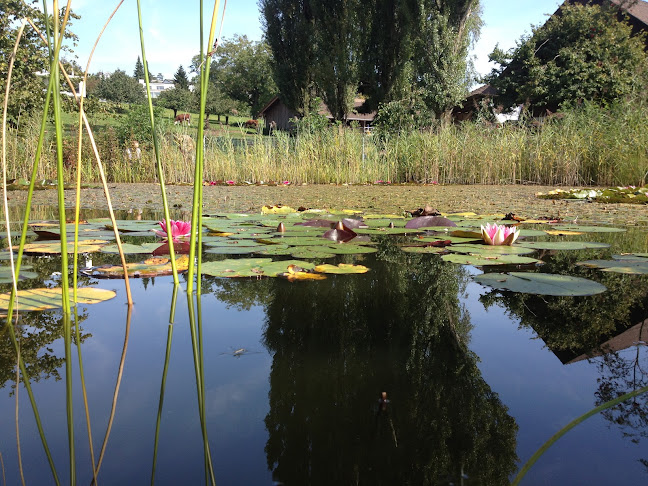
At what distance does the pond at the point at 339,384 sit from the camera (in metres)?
0.46

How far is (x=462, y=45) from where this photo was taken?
13375mm

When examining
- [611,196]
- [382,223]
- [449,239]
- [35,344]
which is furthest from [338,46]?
[35,344]

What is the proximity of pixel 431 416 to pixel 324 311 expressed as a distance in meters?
0.48

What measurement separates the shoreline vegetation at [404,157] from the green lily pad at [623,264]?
4.59 metres

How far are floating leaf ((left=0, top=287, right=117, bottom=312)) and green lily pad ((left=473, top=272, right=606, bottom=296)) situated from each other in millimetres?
970

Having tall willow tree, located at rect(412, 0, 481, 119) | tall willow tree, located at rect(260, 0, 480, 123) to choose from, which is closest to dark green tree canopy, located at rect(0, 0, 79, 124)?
tall willow tree, located at rect(260, 0, 480, 123)

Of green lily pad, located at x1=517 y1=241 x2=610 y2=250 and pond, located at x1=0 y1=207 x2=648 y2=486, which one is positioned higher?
green lily pad, located at x1=517 y1=241 x2=610 y2=250

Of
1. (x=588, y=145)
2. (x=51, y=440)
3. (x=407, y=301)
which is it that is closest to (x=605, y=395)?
(x=407, y=301)

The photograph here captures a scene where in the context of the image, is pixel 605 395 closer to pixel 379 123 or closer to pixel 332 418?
pixel 332 418

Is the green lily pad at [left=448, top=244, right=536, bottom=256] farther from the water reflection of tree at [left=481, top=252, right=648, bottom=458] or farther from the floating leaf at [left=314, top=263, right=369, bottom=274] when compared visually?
the floating leaf at [left=314, top=263, right=369, bottom=274]

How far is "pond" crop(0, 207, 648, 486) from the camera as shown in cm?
46

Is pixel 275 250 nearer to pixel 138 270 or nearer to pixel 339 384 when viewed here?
pixel 138 270

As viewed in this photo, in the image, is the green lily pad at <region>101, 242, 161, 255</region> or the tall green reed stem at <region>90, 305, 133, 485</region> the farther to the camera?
the green lily pad at <region>101, 242, 161, 255</region>

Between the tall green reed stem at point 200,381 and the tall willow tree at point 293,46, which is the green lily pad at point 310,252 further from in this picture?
the tall willow tree at point 293,46
